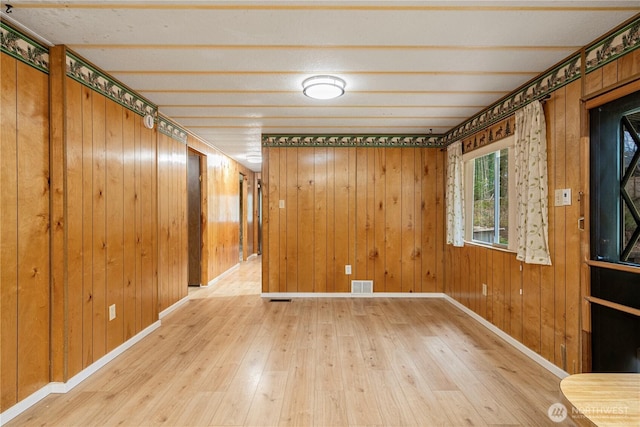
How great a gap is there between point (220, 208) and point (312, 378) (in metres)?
3.94

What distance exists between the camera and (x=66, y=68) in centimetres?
201

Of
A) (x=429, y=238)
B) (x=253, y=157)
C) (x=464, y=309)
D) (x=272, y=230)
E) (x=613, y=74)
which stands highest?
(x=253, y=157)

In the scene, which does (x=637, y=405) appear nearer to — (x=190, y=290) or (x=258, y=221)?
(x=190, y=290)

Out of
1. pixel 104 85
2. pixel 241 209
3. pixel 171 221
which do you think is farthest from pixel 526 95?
pixel 241 209

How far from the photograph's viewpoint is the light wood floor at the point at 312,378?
5.77 ft

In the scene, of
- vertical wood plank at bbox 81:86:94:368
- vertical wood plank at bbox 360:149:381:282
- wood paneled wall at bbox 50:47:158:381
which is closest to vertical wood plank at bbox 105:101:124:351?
wood paneled wall at bbox 50:47:158:381

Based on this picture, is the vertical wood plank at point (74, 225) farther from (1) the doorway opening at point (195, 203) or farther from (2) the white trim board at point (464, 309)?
(1) the doorway opening at point (195, 203)

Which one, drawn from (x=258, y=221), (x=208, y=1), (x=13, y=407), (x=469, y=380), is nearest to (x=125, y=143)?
(x=208, y=1)

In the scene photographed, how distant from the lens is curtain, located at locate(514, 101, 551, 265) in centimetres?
231

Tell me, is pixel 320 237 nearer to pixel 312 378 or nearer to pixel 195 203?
pixel 195 203

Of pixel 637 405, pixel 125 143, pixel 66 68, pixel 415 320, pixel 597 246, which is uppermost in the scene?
pixel 66 68

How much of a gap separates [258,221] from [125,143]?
17.7 ft

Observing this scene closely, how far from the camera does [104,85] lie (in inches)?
94.0

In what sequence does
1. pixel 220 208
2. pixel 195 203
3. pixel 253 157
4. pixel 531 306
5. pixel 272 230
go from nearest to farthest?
1. pixel 531 306
2. pixel 272 230
3. pixel 195 203
4. pixel 220 208
5. pixel 253 157
